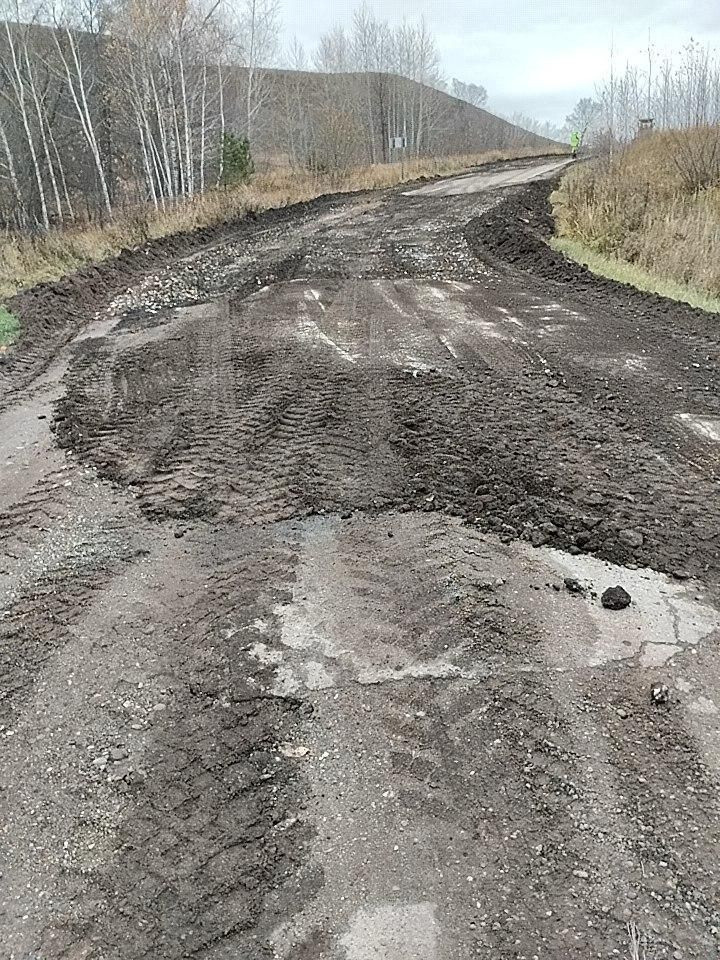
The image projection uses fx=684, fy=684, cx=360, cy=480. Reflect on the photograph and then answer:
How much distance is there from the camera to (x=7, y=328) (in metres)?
7.18

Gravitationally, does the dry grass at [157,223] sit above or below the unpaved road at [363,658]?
above

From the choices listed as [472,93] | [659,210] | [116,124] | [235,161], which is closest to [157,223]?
[659,210]

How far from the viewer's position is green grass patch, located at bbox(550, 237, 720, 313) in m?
7.40

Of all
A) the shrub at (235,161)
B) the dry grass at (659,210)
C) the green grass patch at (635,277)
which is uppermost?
the shrub at (235,161)

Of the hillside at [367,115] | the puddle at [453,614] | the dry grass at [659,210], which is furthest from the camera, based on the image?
A: the hillside at [367,115]

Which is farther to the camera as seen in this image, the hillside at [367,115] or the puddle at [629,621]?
the hillside at [367,115]

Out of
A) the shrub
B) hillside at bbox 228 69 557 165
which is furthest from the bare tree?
the shrub

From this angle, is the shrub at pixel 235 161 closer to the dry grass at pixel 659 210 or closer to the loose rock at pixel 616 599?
the dry grass at pixel 659 210

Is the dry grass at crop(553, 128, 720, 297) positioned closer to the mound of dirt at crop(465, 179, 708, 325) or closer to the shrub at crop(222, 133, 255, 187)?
the mound of dirt at crop(465, 179, 708, 325)

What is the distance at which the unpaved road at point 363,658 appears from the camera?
190 centimetres

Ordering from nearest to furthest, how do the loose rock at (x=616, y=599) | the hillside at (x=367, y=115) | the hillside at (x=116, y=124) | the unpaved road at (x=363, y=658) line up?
the unpaved road at (x=363, y=658)
the loose rock at (x=616, y=599)
the hillside at (x=116, y=124)
the hillside at (x=367, y=115)

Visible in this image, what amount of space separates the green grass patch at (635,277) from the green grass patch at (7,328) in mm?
6569

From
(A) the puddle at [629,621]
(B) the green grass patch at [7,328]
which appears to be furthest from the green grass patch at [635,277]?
(B) the green grass patch at [7,328]

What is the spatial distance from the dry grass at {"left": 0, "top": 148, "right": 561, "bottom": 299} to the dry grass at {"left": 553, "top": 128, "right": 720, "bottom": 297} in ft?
23.3
